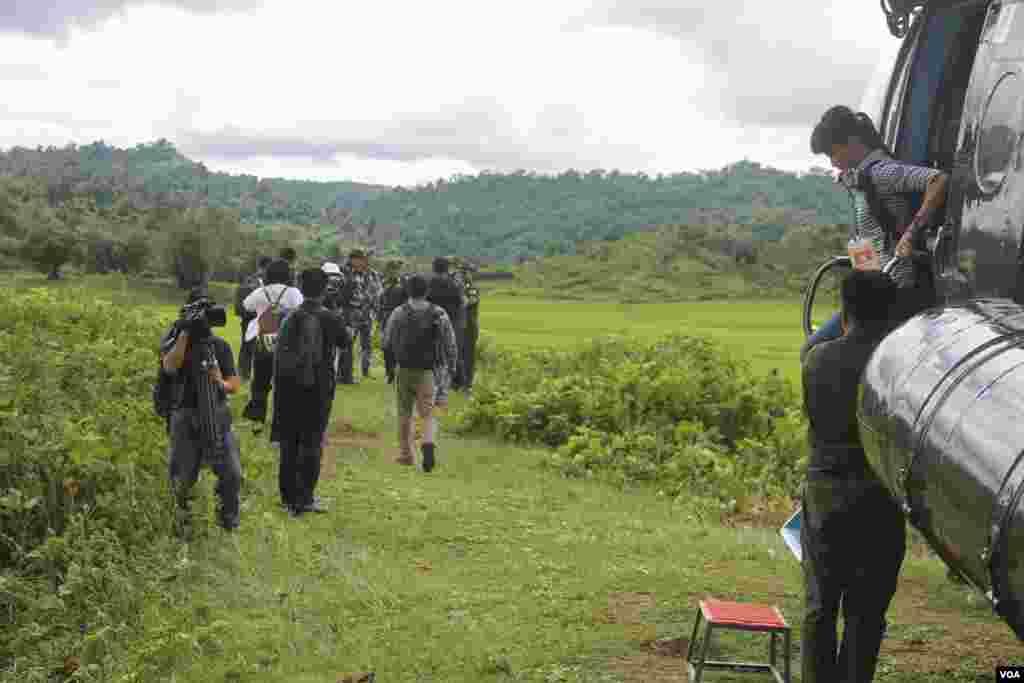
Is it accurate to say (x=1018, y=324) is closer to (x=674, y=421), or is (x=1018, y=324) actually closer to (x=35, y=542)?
(x=35, y=542)

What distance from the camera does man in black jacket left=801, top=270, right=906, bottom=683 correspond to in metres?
5.05

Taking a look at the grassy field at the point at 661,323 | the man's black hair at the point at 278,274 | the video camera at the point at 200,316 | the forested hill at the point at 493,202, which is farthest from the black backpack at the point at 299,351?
the forested hill at the point at 493,202

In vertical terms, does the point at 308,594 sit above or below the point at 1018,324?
below

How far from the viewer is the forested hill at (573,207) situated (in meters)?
138

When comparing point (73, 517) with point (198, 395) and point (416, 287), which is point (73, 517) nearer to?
point (198, 395)

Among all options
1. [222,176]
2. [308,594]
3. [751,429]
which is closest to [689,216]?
[222,176]

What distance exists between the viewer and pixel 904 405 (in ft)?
12.4

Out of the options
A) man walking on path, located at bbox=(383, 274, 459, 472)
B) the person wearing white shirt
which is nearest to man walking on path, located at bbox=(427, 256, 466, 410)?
man walking on path, located at bbox=(383, 274, 459, 472)

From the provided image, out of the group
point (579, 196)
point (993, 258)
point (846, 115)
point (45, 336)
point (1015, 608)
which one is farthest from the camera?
point (579, 196)

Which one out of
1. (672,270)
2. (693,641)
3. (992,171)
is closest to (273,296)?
(693,641)

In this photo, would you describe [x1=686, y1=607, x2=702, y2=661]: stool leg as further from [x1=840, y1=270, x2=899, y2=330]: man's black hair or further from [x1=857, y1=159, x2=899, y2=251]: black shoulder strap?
[x1=857, y1=159, x2=899, y2=251]: black shoulder strap

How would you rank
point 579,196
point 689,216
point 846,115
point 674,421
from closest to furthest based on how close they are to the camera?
point 846,115 < point 674,421 < point 689,216 < point 579,196

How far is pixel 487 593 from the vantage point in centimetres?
782

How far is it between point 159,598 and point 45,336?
7.61m
